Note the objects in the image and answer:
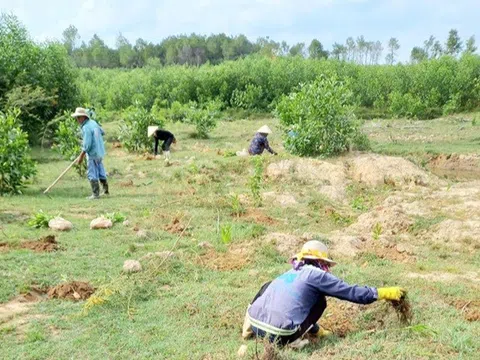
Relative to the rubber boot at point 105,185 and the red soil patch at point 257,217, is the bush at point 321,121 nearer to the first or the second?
the red soil patch at point 257,217

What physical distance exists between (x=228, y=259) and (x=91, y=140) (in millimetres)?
4554

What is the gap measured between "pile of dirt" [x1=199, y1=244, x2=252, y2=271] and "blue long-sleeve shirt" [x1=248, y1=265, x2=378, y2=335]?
2169mm

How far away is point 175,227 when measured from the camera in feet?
27.1

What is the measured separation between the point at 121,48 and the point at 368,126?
61993 millimetres

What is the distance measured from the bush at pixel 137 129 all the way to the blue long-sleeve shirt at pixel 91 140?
5.68m

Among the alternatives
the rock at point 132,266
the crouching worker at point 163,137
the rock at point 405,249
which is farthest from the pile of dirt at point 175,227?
the crouching worker at point 163,137

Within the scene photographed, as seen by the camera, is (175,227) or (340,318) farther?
(175,227)

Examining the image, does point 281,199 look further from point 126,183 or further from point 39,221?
point 39,221

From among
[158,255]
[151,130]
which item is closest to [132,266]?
[158,255]

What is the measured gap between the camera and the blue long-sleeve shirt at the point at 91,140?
10.2 m

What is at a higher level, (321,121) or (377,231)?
(321,121)

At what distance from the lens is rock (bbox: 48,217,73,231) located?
8016 mm

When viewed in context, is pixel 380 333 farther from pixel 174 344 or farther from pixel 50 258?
pixel 50 258

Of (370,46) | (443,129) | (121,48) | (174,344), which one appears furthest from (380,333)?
(370,46)
